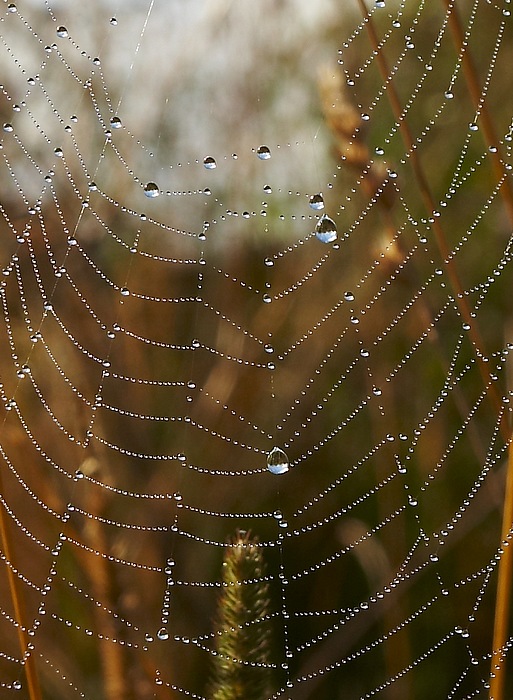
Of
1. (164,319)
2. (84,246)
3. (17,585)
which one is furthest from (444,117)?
(17,585)

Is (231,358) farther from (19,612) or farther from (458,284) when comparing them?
(19,612)

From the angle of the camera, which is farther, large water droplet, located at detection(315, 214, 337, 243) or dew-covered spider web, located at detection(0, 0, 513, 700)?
dew-covered spider web, located at detection(0, 0, 513, 700)

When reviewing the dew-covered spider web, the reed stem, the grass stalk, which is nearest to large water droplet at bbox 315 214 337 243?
the dew-covered spider web

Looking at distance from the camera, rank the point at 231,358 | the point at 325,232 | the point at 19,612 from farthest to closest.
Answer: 1. the point at 231,358
2. the point at 325,232
3. the point at 19,612

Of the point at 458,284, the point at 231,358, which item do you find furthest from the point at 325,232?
the point at 231,358

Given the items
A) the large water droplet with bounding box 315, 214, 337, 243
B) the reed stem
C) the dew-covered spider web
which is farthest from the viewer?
the dew-covered spider web

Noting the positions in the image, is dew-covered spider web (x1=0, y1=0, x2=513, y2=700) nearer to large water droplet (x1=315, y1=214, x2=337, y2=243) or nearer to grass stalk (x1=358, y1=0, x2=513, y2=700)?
large water droplet (x1=315, y1=214, x2=337, y2=243)

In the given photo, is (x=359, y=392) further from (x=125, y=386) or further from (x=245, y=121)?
(x=245, y=121)

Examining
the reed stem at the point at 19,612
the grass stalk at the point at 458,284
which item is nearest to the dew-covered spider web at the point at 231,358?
the grass stalk at the point at 458,284

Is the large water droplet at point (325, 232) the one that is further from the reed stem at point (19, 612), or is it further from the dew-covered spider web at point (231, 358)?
the reed stem at point (19, 612)
